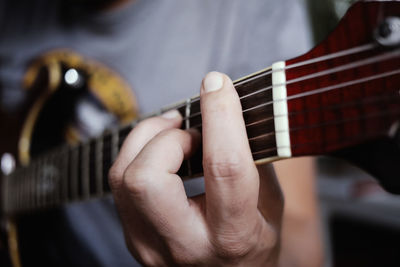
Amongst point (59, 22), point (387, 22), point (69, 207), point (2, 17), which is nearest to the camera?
point (387, 22)

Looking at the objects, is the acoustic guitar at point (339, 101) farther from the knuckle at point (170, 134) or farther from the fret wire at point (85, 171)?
the fret wire at point (85, 171)

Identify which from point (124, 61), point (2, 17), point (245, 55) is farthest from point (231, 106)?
point (2, 17)

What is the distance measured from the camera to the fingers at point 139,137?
338 mm

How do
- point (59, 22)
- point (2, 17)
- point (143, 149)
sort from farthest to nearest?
point (2, 17)
point (59, 22)
point (143, 149)

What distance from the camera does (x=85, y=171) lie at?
0.48m

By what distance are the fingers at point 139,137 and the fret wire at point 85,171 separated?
0.13m

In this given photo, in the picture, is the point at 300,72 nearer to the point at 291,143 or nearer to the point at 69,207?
the point at 291,143

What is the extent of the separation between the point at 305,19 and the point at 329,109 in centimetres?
29

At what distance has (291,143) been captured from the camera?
0.25 m

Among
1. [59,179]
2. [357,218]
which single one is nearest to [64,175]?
[59,179]

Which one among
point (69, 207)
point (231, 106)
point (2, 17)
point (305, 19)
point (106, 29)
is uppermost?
point (2, 17)

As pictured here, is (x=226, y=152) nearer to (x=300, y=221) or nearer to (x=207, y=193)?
(x=207, y=193)

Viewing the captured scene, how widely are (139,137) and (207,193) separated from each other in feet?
0.31

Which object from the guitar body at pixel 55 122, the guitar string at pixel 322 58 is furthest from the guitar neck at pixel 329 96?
the guitar body at pixel 55 122
